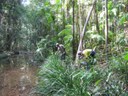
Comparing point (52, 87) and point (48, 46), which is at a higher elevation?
point (52, 87)

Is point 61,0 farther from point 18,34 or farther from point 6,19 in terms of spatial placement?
point 18,34

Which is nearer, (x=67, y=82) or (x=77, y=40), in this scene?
(x=67, y=82)

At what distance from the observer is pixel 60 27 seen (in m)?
25.4

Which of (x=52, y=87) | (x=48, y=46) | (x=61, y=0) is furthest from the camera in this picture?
(x=48, y=46)

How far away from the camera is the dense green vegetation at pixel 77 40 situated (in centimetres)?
737

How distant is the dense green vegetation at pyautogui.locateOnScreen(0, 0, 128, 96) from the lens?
7.37 m

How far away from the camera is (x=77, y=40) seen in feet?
50.9

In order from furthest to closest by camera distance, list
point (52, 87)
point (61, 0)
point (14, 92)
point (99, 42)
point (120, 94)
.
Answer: point (61, 0) → point (99, 42) → point (14, 92) → point (52, 87) → point (120, 94)

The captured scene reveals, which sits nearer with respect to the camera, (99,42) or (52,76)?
(52,76)

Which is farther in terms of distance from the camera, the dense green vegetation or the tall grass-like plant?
the dense green vegetation

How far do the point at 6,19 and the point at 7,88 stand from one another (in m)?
24.9

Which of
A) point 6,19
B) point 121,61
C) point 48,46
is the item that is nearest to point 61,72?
point 121,61

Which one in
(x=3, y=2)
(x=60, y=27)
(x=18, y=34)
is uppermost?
(x=3, y=2)

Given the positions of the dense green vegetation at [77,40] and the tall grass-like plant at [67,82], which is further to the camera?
the dense green vegetation at [77,40]
